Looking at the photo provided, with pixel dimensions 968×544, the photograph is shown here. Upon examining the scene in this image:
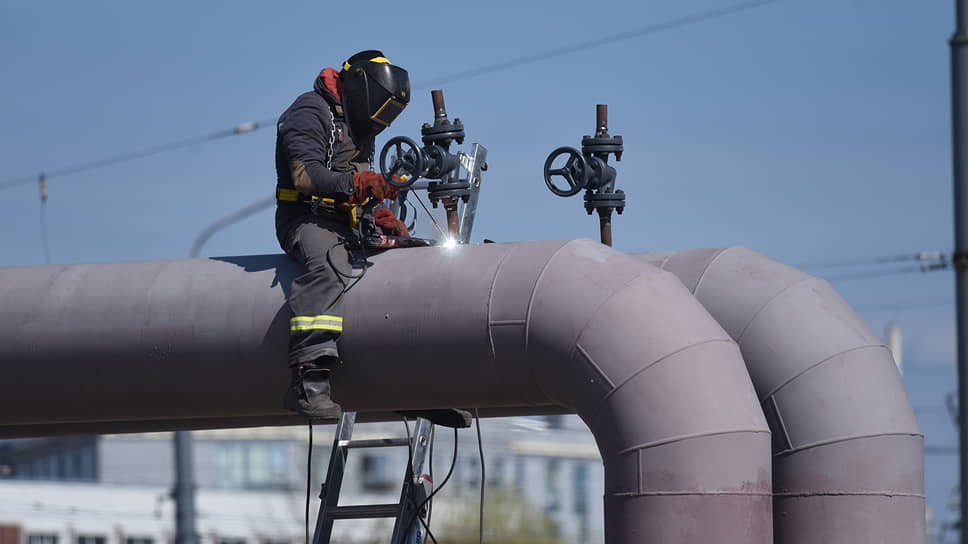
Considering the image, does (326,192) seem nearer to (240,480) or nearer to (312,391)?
(312,391)

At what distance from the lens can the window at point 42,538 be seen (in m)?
43.9

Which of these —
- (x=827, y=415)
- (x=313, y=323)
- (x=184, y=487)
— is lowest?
(x=184, y=487)

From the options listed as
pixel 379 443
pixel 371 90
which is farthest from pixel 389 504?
pixel 371 90

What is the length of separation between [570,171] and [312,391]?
1.72 metres

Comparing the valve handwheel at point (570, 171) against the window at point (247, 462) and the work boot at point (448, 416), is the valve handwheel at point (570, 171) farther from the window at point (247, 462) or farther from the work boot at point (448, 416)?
the window at point (247, 462)

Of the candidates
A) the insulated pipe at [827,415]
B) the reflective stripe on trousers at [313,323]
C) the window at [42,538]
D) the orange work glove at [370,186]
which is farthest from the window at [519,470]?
the reflective stripe on trousers at [313,323]

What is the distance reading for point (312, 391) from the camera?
632cm

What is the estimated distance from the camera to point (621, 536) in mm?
5914

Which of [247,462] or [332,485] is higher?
[332,485]

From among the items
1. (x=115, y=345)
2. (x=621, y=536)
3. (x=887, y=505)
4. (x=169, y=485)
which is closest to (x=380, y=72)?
(x=115, y=345)

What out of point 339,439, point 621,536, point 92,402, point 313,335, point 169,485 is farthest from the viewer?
point 169,485

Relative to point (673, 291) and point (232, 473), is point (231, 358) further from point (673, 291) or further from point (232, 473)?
point (232, 473)

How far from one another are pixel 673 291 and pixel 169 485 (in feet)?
143

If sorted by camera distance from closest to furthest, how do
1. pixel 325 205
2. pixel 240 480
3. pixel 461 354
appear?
1. pixel 461 354
2. pixel 325 205
3. pixel 240 480
